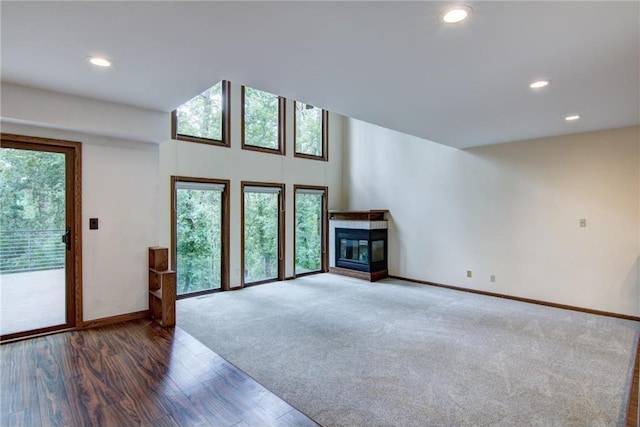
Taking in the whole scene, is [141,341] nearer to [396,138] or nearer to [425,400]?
[425,400]

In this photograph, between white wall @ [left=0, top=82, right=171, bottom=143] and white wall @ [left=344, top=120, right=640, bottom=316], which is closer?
white wall @ [left=0, top=82, right=171, bottom=143]

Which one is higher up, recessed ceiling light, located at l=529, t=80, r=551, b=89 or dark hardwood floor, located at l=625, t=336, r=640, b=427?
recessed ceiling light, located at l=529, t=80, r=551, b=89

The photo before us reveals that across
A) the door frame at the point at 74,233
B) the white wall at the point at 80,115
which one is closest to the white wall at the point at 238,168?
the white wall at the point at 80,115

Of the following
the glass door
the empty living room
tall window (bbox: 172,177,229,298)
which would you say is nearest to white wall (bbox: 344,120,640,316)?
the empty living room

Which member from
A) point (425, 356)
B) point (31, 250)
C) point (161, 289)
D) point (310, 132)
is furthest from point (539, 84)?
point (31, 250)

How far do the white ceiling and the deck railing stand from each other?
59.6 inches

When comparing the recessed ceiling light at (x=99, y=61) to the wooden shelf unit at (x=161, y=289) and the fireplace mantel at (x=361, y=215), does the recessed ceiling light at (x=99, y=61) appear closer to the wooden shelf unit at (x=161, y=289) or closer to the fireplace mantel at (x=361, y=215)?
the wooden shelf unit at (x=161, y=289)

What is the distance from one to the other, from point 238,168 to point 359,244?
2789 mm

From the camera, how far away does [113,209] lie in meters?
3.92

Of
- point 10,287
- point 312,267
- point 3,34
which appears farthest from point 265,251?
point 3,34

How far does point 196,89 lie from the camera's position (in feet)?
10.1

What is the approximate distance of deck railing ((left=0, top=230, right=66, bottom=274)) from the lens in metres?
3.30

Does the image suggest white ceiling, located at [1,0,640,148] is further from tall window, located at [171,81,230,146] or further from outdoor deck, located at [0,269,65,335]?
outdoor deck, located at [0,269,65,335]

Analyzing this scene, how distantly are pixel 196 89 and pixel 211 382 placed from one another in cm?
255
